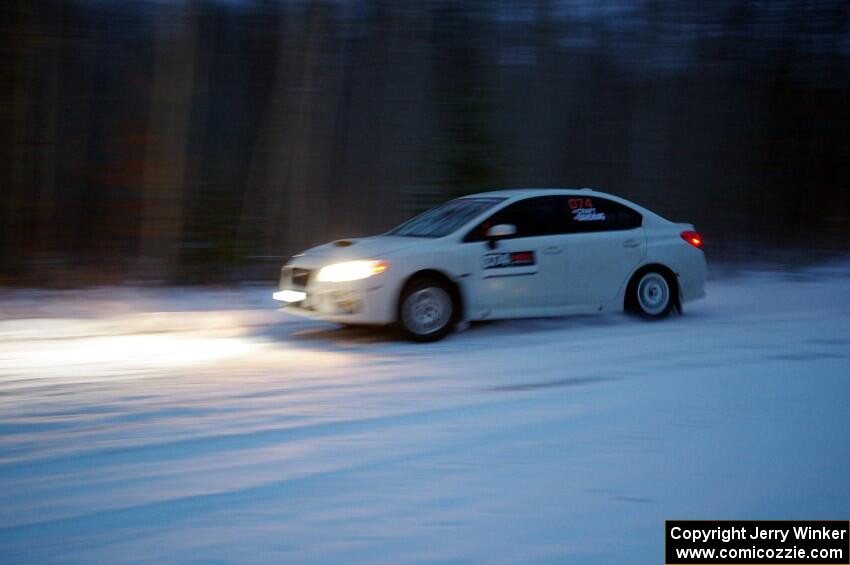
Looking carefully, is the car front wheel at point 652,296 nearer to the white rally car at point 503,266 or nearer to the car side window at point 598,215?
the white rally car at point 503,266

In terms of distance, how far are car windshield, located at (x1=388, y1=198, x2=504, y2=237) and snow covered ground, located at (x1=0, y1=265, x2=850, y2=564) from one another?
1.22 meters

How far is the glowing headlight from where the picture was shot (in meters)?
8.75

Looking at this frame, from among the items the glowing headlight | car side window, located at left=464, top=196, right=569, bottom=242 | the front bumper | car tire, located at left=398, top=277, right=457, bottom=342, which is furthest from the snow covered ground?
car side window, located at left=464, top=196, right=569, bottom=242

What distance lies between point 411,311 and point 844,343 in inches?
163

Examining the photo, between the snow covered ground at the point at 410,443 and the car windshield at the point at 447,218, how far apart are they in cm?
122

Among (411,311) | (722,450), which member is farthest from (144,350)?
(722,450)

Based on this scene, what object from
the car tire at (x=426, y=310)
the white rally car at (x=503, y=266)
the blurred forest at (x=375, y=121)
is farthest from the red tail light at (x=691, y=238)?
the blurred forest at (x=375, y=121)

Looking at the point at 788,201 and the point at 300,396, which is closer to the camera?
the point at 300,396

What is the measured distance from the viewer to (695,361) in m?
7.83

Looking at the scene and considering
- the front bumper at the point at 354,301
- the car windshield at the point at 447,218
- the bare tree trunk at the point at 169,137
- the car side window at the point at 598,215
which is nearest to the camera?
the front bumper at the point at 354,301

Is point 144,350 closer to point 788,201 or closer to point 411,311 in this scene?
point 411,311

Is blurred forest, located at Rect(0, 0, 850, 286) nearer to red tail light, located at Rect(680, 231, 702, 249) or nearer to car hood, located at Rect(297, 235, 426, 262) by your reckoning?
car hood, located at Rect(297, 235, 426, 262)

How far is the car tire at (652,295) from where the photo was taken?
397 inches

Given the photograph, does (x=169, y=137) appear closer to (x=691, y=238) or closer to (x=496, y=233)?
(x=496, y=233)
